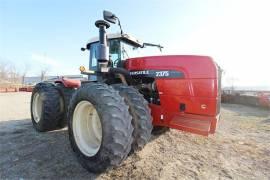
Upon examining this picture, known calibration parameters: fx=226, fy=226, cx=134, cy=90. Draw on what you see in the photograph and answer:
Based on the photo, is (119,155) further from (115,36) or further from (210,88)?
(115,36)

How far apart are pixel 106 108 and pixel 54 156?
1648 mm

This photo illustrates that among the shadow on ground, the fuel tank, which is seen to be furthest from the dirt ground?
the fuel tank

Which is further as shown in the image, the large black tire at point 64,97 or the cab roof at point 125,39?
the large black tire at point 64,97

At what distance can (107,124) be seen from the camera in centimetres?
279

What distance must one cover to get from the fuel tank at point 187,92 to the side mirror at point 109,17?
95 centimetres

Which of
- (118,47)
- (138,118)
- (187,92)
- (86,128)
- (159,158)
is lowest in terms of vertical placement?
(159,158)

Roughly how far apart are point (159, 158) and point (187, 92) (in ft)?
3.99

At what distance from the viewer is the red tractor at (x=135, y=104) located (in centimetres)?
285

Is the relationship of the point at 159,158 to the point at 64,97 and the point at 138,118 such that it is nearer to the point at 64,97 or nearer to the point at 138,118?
the point at 138,118

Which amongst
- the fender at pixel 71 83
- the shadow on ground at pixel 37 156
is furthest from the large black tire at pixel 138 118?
the fender at pixel 71 83

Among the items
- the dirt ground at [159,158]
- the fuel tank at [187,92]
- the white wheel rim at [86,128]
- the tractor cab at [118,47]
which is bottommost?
the dirt ground at [159,158]

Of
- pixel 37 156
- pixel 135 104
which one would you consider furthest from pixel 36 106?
pixel 135 104

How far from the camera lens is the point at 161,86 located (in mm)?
3852

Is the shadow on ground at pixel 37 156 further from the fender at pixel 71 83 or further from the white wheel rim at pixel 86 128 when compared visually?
the fender at pixel 71 83
